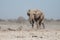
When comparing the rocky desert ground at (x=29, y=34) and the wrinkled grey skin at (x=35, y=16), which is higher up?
the wrinkled grey skin at (x=35, y=16)

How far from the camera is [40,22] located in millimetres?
25484

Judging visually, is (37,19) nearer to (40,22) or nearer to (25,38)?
(40,22)

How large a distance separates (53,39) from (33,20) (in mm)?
9123

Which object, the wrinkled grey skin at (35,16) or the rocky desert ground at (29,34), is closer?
the rocky desert ground at (29,34)

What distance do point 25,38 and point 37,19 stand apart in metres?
9.24

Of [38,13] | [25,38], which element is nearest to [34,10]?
[38,13]

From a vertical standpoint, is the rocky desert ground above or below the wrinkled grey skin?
below

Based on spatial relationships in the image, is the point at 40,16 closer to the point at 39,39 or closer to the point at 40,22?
the point at 40,22

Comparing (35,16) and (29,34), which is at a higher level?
(35,16)

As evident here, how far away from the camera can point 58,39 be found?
16.0 metres

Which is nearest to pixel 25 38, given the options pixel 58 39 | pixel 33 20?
pixel 58 39

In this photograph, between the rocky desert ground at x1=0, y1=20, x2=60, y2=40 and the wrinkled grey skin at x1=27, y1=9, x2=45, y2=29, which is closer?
the rocky desert ground at x1=0, y1=20, x2=60, y2=40

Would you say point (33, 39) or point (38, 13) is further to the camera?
point (38, 13)

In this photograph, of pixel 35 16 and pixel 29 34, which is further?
pixel 35 16
